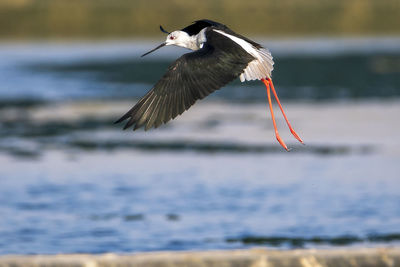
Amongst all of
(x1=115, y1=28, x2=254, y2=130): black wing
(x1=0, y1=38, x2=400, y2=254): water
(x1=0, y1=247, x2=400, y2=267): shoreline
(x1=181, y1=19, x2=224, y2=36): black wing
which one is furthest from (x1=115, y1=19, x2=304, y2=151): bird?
(x1=0, y1=38, x2=400, y2=254): water

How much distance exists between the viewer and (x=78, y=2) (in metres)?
45.3

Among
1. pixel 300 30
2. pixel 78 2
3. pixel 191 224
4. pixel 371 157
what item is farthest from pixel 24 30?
pixel 191 224

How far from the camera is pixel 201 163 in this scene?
13508mm

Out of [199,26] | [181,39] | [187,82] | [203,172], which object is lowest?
[203,172]

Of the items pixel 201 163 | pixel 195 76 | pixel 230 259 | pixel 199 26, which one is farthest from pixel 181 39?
pixel 201 163

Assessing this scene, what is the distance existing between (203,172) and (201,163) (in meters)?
0.63

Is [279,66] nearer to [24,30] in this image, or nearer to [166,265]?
[24,30]

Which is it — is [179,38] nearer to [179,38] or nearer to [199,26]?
[179,38]

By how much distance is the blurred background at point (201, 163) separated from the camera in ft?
31.8

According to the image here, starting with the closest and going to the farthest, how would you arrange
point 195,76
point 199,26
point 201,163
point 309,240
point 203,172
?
point 195,76
point 199,26
point 309,240
point 203,172
point 201,163

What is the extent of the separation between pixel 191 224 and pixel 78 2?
1436 inches

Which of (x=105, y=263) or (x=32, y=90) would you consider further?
(x=32, y=90)

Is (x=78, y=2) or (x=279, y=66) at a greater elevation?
(x=78, y=2)

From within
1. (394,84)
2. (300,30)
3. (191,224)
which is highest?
(300,30)
